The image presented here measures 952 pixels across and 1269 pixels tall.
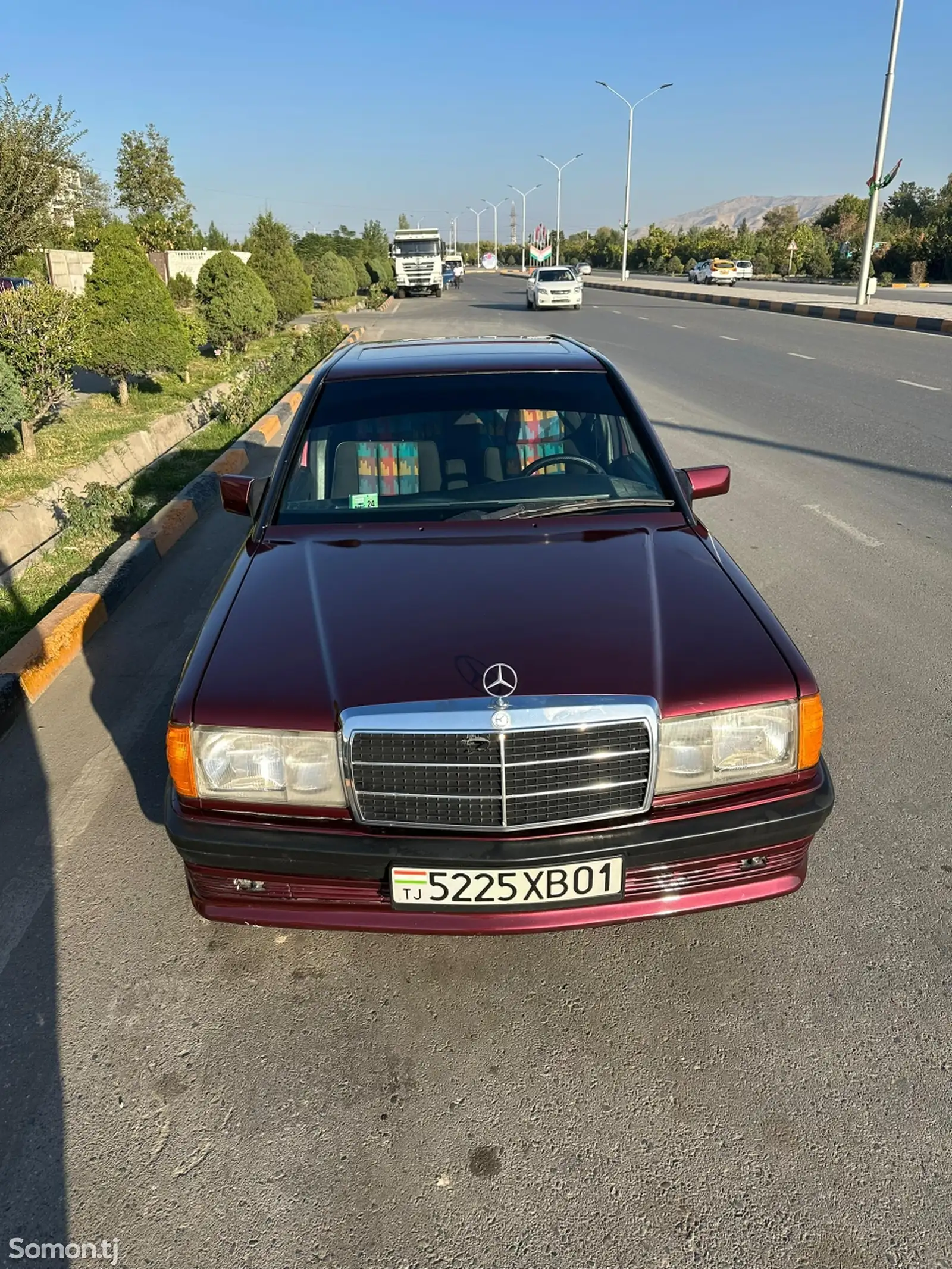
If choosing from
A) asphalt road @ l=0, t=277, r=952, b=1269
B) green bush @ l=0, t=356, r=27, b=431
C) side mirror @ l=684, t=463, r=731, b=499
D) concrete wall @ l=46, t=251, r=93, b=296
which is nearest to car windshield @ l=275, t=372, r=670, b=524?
side mirror @ l=684, t=463, r=731, b=499

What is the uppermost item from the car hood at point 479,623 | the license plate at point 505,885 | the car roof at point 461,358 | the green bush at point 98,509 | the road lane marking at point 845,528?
the car roof at point 461,358

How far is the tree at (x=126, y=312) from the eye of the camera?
1155 centimetres

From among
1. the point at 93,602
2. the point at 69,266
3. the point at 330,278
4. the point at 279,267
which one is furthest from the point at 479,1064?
the point at 330,278

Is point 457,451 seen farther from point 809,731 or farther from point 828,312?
point 828,312

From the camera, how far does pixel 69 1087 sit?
91.7 inches

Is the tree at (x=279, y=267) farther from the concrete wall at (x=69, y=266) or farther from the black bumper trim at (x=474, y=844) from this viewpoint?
the black bumper trim at (x=474, y=844)

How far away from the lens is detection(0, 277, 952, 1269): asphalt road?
197 cm

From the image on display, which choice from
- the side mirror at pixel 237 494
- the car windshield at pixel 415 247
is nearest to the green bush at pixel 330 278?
the car windshield at pixel 415 247

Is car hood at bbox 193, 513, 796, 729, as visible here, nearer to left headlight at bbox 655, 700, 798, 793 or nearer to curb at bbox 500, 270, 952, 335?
left headlight at bbox 655, 700, 798, 793

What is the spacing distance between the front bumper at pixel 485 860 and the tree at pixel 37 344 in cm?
743

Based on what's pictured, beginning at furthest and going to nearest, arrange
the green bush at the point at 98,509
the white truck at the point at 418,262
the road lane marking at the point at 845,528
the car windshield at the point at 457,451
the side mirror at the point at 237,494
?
the white truck at the point at 418,262 < the green bush at the point at 98,509 < the road lane marking at the point at 845,528 < the side mirror at the point at 237,494 < the car windshield at the point at 457,451

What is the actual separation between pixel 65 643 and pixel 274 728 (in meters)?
3.12

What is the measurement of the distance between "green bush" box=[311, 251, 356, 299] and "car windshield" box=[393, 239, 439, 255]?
6478 millimetres

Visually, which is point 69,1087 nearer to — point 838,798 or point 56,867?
point 56,867
